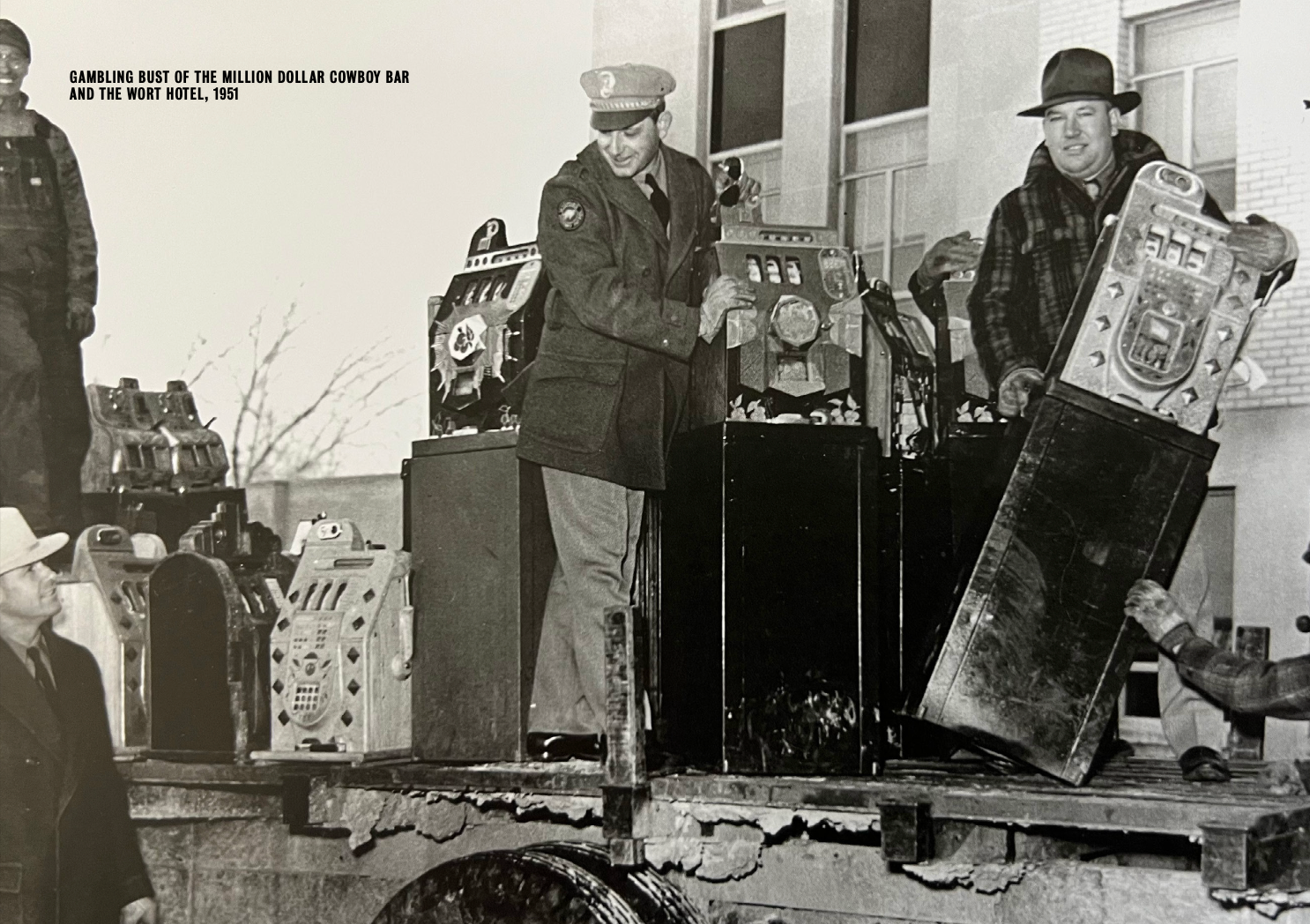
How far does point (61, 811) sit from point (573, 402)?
1956 millimetres

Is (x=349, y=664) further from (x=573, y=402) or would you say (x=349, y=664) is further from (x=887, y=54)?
(x=887, y=54)

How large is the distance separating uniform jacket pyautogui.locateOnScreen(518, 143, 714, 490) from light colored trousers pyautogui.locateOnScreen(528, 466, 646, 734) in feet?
0.22

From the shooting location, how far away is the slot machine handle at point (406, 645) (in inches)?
166

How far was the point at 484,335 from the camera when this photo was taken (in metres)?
4.24

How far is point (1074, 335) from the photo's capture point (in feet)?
11.8

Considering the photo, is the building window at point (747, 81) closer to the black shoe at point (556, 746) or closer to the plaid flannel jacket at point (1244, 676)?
the black shoe at point (556, 746)

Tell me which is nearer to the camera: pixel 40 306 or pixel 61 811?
pixel 61 811

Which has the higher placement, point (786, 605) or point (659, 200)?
point (659, 200)

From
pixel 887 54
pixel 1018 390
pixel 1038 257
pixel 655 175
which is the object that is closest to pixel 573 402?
pixel 655 175

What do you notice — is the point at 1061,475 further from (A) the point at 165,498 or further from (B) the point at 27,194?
(B) the point at 27,194

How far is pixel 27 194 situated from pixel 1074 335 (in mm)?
3373

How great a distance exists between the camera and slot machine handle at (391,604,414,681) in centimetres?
421

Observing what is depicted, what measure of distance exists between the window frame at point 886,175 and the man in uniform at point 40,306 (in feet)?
7.96

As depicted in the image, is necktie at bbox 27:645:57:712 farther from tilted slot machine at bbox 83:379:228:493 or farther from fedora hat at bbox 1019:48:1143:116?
fedora hat at bbox 1019:48:1143:116
